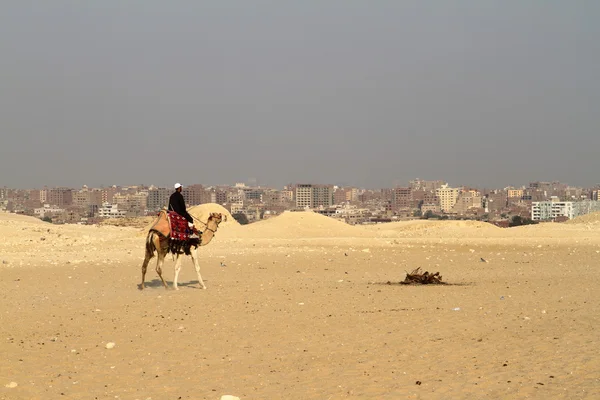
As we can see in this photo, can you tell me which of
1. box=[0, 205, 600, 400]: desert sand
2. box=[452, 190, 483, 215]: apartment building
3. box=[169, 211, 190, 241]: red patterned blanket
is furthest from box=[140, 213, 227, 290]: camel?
box=[452, 190, 483, 215]: apartment building

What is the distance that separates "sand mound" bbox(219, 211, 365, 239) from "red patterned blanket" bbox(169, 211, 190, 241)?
20.0m

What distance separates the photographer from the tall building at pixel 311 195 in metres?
190

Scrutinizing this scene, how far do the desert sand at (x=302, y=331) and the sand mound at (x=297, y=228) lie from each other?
15.5m

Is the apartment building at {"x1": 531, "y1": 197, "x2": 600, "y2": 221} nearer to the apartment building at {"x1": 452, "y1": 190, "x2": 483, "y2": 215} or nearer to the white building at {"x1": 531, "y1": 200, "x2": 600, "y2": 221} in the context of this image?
the white building at {"x1": 531, "y1": 200, "x2": 600, "y2": 221}

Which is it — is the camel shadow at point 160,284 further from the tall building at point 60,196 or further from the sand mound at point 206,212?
the tall building at point 60,196

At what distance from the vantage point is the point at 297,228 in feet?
136

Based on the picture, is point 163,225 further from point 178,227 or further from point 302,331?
point 302,331

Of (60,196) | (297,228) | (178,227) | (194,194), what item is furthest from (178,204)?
(60,196)

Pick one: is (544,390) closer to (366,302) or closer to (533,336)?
(533,336)

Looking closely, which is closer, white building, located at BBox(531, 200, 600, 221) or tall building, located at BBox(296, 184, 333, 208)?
white building, located at BBox(531, 200, 600, 221)

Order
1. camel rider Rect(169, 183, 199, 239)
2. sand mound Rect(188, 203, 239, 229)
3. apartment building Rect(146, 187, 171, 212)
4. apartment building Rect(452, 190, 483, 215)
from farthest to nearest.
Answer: apartment building Rect(452, 190, 483, 215) → apartment building Rect(146, 187, 171, 212) → sand mound Rect(188, 203, 239, 229) → camel rider Rect(169, 183, 199, 239)

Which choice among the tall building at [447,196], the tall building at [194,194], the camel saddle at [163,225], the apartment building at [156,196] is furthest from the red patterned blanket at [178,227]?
the tall building at [447,196]

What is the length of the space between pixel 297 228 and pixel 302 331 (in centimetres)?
2941

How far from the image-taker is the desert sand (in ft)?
29.5
